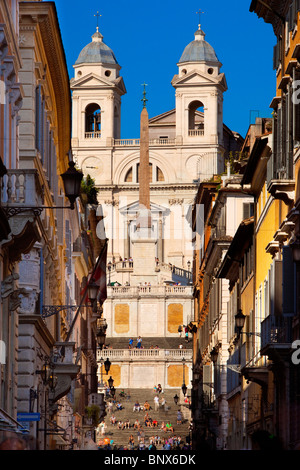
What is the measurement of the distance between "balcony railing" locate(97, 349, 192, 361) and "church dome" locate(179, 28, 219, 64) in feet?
170

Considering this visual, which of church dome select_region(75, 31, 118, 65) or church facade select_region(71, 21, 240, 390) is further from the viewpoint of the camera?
church dome select_region(75, 31, 118, 65)

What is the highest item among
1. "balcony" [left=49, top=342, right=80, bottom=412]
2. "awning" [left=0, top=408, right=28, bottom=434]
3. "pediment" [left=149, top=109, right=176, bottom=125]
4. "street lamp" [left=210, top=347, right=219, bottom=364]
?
"pediment" [left=149, top=109, right=176, bottom=125]

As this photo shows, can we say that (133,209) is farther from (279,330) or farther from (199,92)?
(279,330)

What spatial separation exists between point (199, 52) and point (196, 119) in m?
9.14

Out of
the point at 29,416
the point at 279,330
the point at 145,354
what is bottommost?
the point at 29,416

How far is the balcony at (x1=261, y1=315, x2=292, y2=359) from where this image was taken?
79.6ft

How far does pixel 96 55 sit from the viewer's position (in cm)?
15050

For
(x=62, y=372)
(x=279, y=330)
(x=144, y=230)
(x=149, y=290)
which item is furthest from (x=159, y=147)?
(x=279, y=330)

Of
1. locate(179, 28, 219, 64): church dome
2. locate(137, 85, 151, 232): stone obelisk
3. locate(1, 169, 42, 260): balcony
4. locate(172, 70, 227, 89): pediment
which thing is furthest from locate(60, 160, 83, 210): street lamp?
locate(179, 28, 219, 64): church dome

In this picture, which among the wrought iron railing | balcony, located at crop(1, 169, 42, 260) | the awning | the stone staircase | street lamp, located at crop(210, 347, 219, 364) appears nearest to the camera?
the awning

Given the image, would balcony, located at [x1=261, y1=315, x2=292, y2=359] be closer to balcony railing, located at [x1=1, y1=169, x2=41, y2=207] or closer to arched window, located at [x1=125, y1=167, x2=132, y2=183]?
balcony railing, located at [x1=1, y1=169, x2=41, y2=207]
